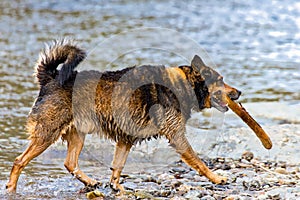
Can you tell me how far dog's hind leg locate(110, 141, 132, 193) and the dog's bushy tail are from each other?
1.05 m

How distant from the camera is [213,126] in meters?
9.90

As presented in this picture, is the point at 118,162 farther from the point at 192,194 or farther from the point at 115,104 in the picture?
the point at 192,194

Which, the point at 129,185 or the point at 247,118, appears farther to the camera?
the point at 129,185

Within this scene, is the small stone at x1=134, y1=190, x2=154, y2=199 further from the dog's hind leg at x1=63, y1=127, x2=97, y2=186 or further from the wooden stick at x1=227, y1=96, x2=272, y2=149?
the wooden stick at x1=227, y1=96, x2=272, y2=149

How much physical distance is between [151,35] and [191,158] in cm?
825

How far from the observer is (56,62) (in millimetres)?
7816

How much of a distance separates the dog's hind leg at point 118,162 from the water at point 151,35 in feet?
1.70

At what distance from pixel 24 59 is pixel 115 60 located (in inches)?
88.3

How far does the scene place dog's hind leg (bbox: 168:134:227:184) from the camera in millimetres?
7902

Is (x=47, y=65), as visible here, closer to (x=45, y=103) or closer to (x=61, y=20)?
(x=45, y=103)

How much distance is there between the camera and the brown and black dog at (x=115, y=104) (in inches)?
303

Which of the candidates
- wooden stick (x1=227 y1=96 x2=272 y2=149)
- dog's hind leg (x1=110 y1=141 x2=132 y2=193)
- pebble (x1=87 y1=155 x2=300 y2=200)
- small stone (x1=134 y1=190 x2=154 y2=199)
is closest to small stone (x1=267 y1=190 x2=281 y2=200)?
pebble (x1=87 y1=155 x2=300 y2=200)

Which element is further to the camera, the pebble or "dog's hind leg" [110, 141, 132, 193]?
"dog's hind leg" [110, 141, 132, 193]

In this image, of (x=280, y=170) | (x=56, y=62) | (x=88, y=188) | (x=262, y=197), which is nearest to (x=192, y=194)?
(x=262, y=197)
